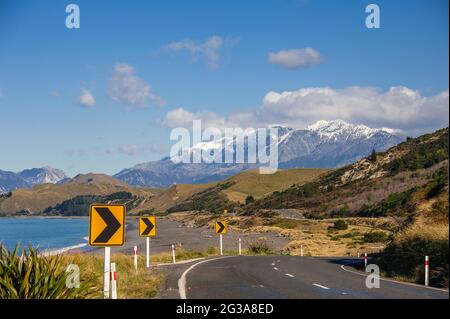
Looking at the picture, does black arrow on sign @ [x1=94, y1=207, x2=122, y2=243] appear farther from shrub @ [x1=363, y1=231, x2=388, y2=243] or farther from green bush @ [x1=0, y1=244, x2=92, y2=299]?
shrub @ [x1=363, y1=231, x2=388, y2=243]

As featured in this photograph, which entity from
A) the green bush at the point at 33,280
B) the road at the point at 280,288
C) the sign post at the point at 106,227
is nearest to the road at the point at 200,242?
the road at the point at 280,288

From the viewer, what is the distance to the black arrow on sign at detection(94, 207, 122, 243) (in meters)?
13.0

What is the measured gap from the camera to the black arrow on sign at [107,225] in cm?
1299

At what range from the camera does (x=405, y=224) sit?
2780 cm

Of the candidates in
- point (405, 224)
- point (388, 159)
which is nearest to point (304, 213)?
point (388, 159)

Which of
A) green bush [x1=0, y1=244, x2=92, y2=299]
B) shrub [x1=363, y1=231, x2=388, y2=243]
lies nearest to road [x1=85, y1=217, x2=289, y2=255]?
shrub [x1=363, y1=231, x2=388, y2=243]

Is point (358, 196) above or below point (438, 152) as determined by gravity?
below

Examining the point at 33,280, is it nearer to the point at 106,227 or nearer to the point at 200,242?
the point at 106,227

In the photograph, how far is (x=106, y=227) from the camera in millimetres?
13055
